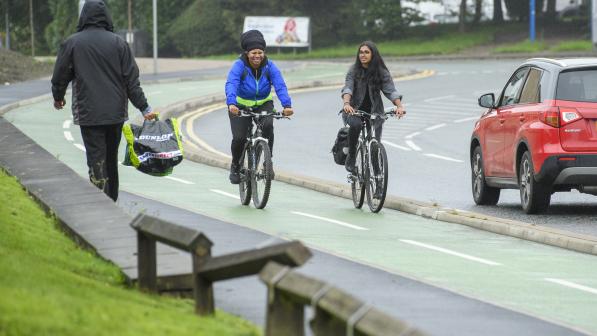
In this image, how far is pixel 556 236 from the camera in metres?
13.5

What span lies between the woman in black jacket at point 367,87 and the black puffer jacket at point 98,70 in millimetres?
3716

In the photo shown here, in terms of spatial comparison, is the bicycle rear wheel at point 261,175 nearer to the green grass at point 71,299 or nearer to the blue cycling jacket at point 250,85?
the blue cycling jacket at point 250,85

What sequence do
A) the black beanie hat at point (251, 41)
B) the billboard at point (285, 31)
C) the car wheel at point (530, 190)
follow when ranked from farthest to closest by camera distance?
the billboard at point (285, 31) → the car wheel at point (530, 190) → the black beanie hat at point (251, 41)

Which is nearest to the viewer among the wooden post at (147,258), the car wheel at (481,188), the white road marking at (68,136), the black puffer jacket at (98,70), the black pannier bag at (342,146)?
the wooden post at (147,258)

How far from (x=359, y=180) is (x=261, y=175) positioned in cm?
103

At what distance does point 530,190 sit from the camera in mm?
16156

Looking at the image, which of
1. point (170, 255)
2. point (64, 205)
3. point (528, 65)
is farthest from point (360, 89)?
point (170, 255)

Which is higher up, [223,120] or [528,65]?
[528,65]

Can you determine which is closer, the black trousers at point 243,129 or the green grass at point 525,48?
the black trousers at point 243,129

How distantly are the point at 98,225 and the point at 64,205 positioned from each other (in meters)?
1.16

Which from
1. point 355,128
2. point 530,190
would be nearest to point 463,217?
point 530,190

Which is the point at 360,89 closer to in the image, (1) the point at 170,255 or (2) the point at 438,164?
(1) the point at 170,255

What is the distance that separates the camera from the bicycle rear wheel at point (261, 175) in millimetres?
15898

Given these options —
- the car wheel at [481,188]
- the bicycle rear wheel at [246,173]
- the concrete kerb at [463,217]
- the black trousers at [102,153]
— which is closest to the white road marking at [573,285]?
the concrete kerb at [463,217]
